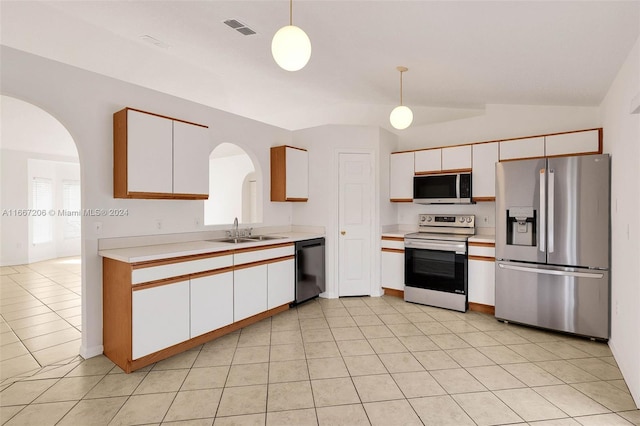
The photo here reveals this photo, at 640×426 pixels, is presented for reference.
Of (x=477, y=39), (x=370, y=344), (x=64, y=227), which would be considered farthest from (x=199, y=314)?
(x=64, y=227)

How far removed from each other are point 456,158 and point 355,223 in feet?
5.43

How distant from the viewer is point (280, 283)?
3.93 meters

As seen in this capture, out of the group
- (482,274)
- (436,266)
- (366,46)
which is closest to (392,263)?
(436,266)

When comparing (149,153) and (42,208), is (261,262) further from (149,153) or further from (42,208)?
(42,208)

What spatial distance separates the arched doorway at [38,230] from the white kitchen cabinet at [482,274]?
4.37 m

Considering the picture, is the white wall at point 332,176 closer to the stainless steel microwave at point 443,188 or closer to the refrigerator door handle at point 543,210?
the stainless steel microwave at point 443,188

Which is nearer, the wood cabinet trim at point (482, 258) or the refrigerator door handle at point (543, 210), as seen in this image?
the refrigerator door handle at point (543, 210)

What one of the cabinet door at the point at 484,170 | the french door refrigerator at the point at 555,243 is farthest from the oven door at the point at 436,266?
the cabinet door at the point at 484,170

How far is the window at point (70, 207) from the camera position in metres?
8.41

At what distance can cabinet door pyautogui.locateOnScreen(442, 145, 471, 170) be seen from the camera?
14.2 ft

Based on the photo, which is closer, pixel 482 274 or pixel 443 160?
pixel 482 274

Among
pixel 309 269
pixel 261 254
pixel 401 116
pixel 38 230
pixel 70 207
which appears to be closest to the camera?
pixel 261 254

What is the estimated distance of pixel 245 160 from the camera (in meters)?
9.10

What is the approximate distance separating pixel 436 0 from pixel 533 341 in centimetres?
318
